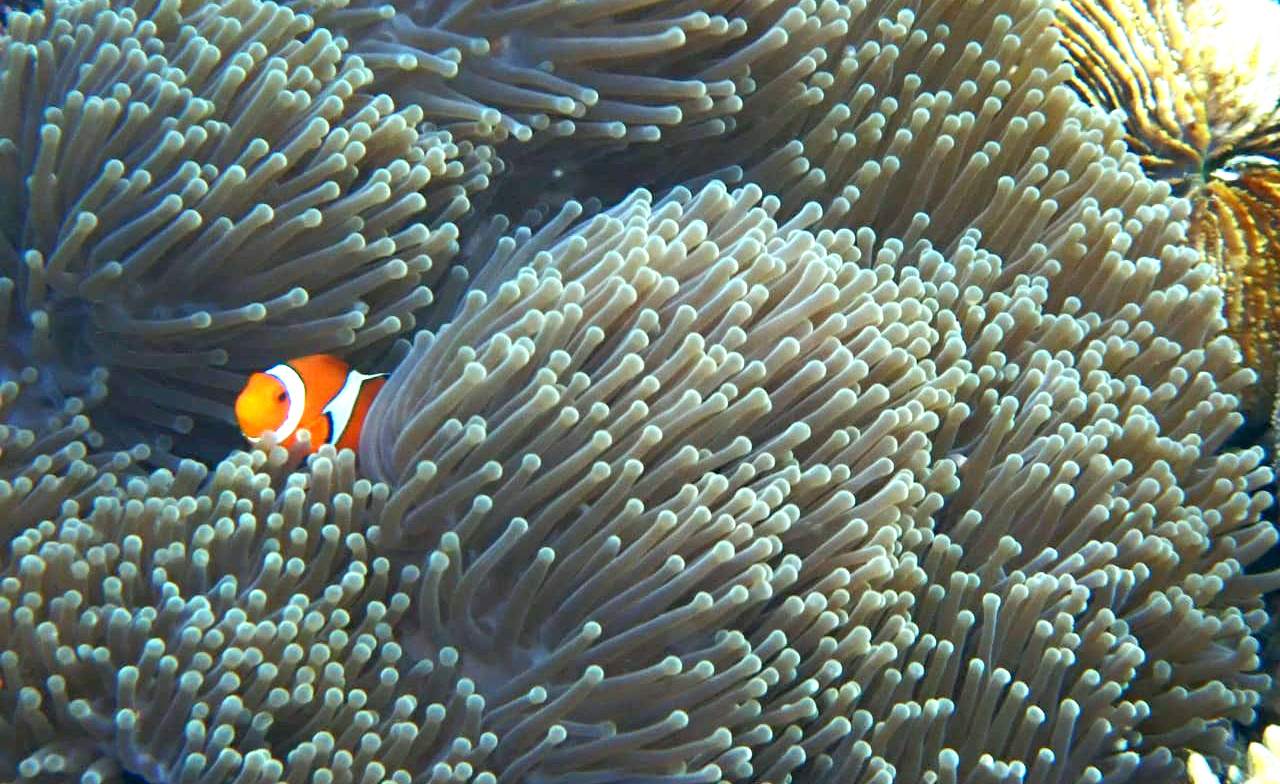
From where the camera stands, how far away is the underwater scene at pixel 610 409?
4.67 feet

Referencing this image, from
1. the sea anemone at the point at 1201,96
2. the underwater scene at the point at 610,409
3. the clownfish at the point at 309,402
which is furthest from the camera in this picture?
the sea anemone at the point at 1201,96

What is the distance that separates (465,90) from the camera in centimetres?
186

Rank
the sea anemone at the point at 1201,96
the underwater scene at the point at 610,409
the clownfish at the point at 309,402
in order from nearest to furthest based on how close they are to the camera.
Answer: the underwater scene at the point at 610,409 → the clownfish at the point at 309,402 → the sea anemone at the point at 1201,96

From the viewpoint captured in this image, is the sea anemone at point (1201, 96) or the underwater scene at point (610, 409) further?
the sea anemone at point (1201, 96)

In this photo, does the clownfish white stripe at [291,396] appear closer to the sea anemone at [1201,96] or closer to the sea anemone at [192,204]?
the sea anemone at [192,204]

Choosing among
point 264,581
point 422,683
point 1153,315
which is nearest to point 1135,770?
point 1153,315

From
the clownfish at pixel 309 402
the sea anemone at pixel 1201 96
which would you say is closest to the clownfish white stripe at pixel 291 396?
the clownfish at pixel 309 402

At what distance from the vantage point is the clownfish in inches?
61.5

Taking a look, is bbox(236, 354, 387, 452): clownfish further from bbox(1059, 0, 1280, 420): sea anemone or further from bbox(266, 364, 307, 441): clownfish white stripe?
bbox(1059, 0, 1280, 420): sea anemone

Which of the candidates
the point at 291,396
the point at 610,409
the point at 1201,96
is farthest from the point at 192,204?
the point at 1201,96

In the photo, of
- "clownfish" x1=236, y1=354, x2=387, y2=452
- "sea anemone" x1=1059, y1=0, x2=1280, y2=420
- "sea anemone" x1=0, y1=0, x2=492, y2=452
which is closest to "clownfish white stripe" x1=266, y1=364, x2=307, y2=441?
"clownfish" x1=236, y1=354, x2=387, y2=452

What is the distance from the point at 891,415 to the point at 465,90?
93 centimetres

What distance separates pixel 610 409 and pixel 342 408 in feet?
1.37

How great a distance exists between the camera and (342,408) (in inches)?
63.2
